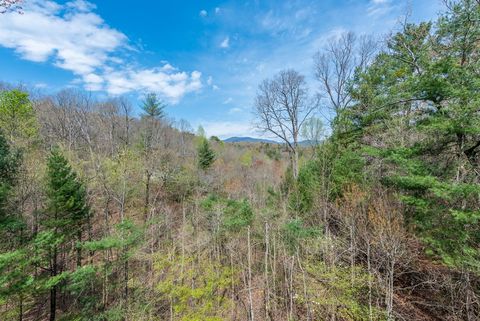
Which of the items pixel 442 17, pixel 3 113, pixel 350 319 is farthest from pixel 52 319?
pixel 442 17

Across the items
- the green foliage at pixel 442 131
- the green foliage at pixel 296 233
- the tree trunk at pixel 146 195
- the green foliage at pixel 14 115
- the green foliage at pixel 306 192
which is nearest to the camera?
the green foliage at pixel 442 131

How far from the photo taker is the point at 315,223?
31.6 feet

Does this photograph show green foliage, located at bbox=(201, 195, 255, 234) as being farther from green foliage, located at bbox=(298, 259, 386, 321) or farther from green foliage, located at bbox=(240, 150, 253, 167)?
green foliage, located at bbox=(240, 150, 253, 167)

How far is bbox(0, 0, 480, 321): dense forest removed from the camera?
559cm

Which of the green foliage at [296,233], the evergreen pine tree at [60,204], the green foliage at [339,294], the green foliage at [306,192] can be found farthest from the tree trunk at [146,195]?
the green foliage at [339,294]

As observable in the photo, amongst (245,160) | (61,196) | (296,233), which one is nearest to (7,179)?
(61,196)

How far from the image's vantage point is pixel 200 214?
541 inches

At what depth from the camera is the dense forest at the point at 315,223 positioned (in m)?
5.59

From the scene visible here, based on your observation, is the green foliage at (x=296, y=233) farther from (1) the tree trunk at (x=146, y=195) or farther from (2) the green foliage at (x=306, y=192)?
(1) the tree trunk at (x=146, y=195)

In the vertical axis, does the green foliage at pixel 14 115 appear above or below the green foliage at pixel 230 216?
above

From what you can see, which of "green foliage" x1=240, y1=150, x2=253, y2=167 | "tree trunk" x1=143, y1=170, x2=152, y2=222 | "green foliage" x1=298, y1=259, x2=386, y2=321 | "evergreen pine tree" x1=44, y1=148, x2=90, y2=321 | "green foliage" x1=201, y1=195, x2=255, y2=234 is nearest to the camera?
"green foliage" x1=298, y1=259, x2=386, y2=321

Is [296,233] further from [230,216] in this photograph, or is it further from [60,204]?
[60,204]

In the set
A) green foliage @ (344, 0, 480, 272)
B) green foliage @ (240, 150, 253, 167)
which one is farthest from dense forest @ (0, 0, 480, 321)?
green foliage @ (240, 150, 253, 167)

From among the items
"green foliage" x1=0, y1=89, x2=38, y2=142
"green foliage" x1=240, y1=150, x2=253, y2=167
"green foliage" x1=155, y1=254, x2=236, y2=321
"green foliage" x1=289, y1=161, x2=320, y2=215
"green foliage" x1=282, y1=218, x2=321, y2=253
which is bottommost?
"green foliage" x1=155, y1=254, x2=236, y2=321
